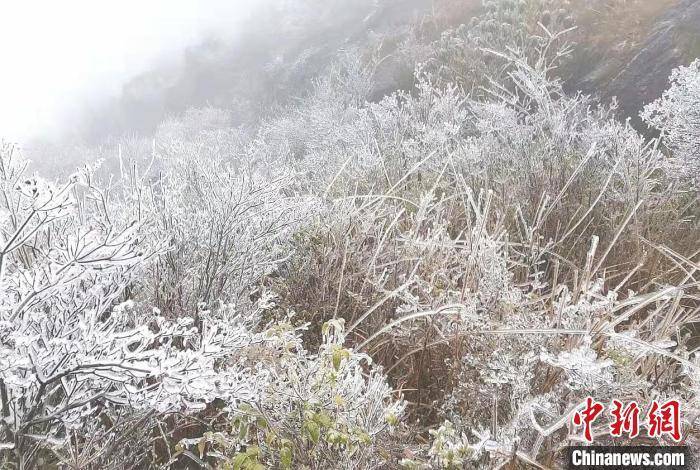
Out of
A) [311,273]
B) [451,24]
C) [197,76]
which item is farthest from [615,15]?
[197,76]

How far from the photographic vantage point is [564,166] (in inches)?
133

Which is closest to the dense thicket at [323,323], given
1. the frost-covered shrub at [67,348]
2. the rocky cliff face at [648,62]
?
the frost-covered shrub at [67,348]

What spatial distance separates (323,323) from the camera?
2.00 metres

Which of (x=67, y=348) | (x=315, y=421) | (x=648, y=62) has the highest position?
(x=67, y=348)

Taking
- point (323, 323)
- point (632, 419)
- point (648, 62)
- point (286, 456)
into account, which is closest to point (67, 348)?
point (286, 456)

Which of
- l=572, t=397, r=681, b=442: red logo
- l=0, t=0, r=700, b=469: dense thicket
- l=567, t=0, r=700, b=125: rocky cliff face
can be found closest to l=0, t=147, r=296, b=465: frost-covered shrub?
l=0, t=0, r=700, b=469: dense thicket

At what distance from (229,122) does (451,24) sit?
28.2 feet

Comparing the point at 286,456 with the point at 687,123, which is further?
the point at 687,123

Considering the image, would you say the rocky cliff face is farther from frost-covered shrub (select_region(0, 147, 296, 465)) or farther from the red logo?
frost-covered shrub (select_region(0, 147, 296, 465))

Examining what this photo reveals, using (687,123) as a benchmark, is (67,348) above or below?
above

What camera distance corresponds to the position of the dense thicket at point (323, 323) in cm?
118

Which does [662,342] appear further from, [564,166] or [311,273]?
[564,166]

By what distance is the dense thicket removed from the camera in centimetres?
118

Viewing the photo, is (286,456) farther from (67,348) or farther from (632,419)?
(632,419)
